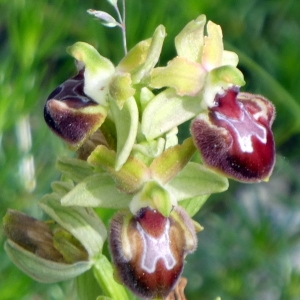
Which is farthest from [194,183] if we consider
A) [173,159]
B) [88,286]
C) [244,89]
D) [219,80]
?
[244,89]

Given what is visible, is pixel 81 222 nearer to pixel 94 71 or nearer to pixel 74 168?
pixel 74 168

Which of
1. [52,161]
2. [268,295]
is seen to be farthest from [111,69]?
[268,295]

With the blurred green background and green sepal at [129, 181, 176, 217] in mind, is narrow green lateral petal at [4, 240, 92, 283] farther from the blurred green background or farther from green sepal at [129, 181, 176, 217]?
the blurred green background

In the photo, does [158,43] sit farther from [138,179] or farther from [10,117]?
[10,117]

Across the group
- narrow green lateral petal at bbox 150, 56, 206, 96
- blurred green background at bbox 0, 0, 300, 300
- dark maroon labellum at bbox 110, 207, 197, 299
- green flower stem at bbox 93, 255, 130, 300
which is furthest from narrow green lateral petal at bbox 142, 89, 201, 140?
blurred green background at bbox 0, 0, 300, 300

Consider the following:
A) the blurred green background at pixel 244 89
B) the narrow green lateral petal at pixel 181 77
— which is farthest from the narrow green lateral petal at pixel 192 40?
the blurred green background at pixel 244 89

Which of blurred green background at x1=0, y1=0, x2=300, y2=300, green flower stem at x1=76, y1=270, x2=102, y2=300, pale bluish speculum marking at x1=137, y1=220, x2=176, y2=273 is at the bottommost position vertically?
blurred green background at x1=0, y1=0, x2=300, y2=300
